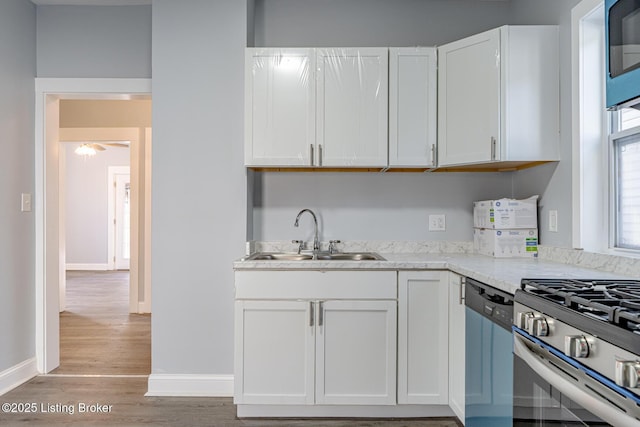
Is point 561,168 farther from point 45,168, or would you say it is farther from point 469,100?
point 45,168

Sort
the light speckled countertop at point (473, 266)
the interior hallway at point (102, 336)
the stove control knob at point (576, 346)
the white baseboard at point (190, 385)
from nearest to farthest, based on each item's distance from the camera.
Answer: the stove control knob at point (576, 346)
the light speckled countertop at point (473, 266)
the white baseboard at point (190, 385)
the interior hallway at point (102, 336)

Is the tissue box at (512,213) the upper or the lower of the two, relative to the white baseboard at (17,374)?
upper

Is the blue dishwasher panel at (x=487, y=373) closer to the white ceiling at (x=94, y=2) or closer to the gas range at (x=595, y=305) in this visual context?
the gas range at (x=595, y=305)

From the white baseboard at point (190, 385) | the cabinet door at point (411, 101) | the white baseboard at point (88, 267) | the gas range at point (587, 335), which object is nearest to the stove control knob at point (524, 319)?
the gas range at point (587, 335)

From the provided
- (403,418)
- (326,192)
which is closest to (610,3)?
(326,192)

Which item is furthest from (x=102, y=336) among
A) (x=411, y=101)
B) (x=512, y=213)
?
(x=512, y=213)

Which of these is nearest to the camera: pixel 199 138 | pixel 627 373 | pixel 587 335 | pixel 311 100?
pixel 627 373

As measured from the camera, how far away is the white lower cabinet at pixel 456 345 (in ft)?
7.19

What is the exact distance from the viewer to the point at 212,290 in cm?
274

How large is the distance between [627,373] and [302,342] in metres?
1.71

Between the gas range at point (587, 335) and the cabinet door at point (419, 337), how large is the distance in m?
0.93

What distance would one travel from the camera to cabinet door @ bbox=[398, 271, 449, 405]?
7.85 ft

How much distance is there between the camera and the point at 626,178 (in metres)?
2.08

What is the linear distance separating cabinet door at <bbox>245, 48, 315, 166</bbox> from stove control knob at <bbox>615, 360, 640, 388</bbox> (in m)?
1.99
